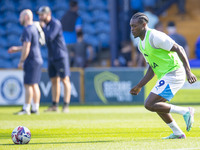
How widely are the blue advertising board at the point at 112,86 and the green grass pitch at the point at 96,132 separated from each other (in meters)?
3.54

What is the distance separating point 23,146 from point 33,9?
47.4ft

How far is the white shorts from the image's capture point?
678 centimetres

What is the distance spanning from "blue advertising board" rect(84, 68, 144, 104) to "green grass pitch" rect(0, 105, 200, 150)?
11.6ft

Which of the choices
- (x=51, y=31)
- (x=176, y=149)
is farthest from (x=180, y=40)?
(x=176, y=149)

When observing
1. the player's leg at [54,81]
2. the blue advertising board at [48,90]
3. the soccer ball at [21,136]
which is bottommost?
the blue advertising board at [48,90]

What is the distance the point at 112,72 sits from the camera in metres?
15.2

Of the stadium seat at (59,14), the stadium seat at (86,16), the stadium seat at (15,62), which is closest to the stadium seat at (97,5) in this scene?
the stadium seat at (86,16)

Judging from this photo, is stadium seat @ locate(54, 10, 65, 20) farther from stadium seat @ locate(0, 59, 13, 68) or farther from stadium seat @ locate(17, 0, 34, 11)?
stadium seat @ locate(0, 59, 13, 68)

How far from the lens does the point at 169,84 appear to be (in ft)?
22.3

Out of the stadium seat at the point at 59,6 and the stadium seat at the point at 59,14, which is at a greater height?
the stadium seat at the point at 59,6

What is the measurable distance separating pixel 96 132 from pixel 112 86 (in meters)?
7.37

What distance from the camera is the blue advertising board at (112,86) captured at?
15141mm

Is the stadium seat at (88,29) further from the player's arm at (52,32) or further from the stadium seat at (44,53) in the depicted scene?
the player's arm at (52,32)

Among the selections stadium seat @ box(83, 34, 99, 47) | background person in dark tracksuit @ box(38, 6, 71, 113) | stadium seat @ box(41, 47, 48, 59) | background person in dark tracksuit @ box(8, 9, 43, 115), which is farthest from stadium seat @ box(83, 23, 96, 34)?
background person in dark tracksuit @ box(8, 9, 43, 115)
